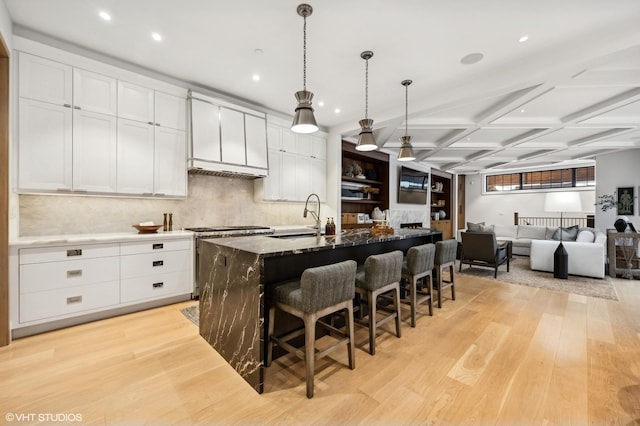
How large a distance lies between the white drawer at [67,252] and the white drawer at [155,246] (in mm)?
90

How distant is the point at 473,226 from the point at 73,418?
6438 mm

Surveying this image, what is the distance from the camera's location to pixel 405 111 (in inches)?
167

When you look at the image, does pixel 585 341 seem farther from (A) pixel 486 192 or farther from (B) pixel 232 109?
(A) pixel 486 192

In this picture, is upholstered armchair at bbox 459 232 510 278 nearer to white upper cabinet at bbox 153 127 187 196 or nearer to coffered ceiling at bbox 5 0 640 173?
coffered ceiling at bbox 5 0 640 173

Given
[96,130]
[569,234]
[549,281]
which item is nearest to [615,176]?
[569,234]

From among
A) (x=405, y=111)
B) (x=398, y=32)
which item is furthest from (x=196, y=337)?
(x=405, y=111)

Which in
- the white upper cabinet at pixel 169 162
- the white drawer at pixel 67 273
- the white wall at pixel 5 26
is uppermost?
the white wall at pixel 5 26

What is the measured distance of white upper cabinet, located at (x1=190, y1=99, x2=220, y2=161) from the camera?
12.0ft

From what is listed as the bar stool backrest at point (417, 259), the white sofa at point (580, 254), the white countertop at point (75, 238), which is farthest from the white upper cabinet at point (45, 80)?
the white sofa at point (580, 254)

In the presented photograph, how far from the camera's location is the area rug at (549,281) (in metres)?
4.04

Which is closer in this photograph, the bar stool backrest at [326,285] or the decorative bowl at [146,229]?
the bar stool backrest at [326,285]

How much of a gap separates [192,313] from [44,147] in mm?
2256

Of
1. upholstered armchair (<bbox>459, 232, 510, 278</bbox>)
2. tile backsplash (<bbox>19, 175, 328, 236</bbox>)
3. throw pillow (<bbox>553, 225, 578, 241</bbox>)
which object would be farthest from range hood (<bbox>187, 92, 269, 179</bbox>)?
throw pillow (<bbox>553, 225, 578, 241</bbox>)

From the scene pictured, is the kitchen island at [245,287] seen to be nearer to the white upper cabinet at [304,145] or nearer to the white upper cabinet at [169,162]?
the white upper cabinet at [169,162]
